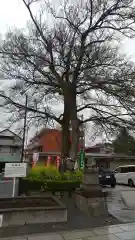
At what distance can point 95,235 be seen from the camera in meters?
5.84

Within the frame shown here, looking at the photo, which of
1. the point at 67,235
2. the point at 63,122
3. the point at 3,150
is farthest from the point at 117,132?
the point at 3,150

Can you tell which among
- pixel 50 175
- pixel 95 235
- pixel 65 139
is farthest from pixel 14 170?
pixel 65 139

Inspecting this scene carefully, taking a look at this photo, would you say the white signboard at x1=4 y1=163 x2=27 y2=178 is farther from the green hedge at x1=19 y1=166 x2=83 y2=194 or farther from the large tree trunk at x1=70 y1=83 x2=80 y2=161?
the large tree trunk at x1=70 y1=83 x2=80 y2=161

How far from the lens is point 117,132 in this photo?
15414 mm

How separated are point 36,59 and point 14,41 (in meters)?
1.91

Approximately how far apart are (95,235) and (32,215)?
1962 mm

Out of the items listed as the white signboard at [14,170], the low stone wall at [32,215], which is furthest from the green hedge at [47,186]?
the low stone wall at [32,215]

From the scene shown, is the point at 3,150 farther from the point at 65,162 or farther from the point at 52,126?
the point at 65,162

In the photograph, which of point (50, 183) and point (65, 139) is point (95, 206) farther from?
point (65, 139)

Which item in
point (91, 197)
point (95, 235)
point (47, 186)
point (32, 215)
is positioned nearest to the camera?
point (95, 235)

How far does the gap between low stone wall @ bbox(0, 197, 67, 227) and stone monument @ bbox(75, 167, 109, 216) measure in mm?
1410

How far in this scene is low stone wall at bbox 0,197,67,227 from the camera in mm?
6496

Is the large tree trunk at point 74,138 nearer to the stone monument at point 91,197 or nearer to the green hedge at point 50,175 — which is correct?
the green hedge at point 50,175

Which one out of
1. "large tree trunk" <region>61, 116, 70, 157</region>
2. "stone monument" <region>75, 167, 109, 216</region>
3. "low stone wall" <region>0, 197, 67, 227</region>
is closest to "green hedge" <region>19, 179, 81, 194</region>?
"stone monument" <region>75, 167, 109, 216</region>
